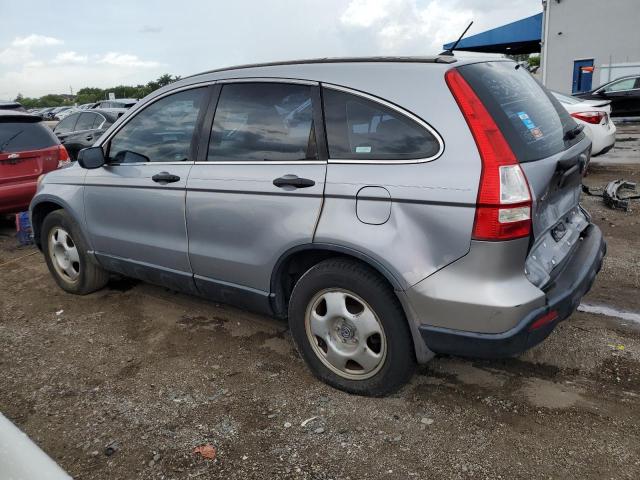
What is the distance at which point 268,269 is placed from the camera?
316cm

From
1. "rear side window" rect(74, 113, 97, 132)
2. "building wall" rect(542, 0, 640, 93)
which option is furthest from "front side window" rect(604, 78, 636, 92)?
"rear side window" rect(74, 113, 97, 132)

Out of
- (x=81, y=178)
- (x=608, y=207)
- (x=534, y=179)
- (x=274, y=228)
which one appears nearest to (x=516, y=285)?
(x=534, y=179)

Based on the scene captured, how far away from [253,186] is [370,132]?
0.76 metres

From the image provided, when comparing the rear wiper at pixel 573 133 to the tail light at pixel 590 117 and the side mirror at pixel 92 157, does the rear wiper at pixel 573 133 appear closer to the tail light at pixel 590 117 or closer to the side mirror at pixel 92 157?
the side mirror at pixel 92 157

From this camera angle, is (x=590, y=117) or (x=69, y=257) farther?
(x=590, y=117)

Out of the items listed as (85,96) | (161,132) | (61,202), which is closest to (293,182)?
(161,132)

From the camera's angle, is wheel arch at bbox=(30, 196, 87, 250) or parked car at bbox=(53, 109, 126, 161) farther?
parked car at bbox=(53, 109, 126, 161)

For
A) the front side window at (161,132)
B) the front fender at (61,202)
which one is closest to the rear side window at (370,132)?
the front side window at (161,132)

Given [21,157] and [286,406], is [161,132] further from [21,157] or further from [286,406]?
[21,157]

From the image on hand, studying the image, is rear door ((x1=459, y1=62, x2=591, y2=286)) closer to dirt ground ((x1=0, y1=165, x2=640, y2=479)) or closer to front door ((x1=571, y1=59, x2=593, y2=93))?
dirt ground ((x1=0, y1=165, x2=640, y2=479))

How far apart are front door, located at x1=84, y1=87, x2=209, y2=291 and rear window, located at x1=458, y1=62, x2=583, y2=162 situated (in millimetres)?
1757

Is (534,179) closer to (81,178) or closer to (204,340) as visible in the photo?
(204,340)

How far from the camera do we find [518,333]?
8.05ft

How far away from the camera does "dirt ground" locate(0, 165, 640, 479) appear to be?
2539mm
